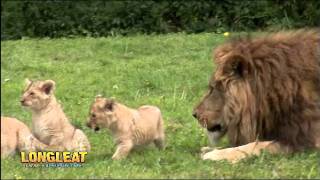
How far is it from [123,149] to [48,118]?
69 centimetres

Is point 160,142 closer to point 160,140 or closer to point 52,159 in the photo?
point 160,140

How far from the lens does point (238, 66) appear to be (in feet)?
19.5

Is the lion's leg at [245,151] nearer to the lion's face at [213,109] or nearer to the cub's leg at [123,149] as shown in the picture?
the lion's face at [213,109]

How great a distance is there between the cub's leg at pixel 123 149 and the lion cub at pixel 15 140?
60 centimetres

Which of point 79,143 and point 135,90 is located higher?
point 79,143

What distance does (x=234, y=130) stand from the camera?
607 cm

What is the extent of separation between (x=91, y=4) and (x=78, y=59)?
15.0 ft

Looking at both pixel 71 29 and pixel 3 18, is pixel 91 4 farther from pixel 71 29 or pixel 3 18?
pixel 3 18

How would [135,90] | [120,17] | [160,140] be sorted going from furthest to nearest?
[120,17]
[135,90]
[160,140]

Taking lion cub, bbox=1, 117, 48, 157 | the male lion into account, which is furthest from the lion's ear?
lion cub, bbox=1, 117, 48, 157

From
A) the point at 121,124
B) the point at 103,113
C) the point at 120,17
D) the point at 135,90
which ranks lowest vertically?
the point at 135,90

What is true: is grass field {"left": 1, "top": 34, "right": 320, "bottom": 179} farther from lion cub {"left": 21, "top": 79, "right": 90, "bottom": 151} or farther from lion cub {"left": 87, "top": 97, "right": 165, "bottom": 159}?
lion cub {"left": 21, "top": 79, "right": 90, "bottom": 151}

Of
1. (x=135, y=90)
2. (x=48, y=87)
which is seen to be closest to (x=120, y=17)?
(x=135, y=90)

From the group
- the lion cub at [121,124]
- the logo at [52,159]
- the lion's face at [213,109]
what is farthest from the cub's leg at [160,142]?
the logo at [52,159]
